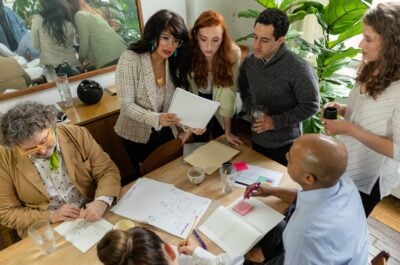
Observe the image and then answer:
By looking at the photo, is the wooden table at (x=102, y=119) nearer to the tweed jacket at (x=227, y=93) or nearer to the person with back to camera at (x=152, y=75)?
the person with back to camera at (x=152, y=75)

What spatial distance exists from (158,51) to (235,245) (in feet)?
4.06

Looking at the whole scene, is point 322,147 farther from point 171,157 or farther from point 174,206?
point 171,157

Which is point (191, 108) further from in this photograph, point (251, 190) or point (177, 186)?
point (251, 190)

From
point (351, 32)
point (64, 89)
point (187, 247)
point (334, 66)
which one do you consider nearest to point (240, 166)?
point (187, 247)

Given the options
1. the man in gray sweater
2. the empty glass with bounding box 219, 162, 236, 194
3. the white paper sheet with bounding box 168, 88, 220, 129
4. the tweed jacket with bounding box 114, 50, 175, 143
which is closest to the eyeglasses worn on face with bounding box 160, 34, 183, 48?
the tweed jacket with bounding box 114, 50, 175, 143

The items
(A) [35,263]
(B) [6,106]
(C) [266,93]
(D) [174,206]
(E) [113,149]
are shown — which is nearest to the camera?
(A) [35,263]

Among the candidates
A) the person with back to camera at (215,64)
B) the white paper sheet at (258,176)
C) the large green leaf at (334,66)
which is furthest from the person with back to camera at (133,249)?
the large green leaf at (334,66)

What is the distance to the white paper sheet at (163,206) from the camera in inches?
54.8

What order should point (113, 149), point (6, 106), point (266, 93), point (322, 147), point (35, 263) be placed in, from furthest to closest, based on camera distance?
1. point (113, 149)
2. point (6, 106)
3. point (266, 93)
4. point (35, 263)
5. point (322, 147)

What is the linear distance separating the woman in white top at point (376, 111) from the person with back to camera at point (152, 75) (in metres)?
0.99

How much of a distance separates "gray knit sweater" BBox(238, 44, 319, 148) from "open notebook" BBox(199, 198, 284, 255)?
22.6 inches

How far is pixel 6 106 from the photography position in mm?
2396

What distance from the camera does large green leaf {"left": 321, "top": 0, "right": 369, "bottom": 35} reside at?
6.68 feet

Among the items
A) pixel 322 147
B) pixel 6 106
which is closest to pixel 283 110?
pixel 322 147
